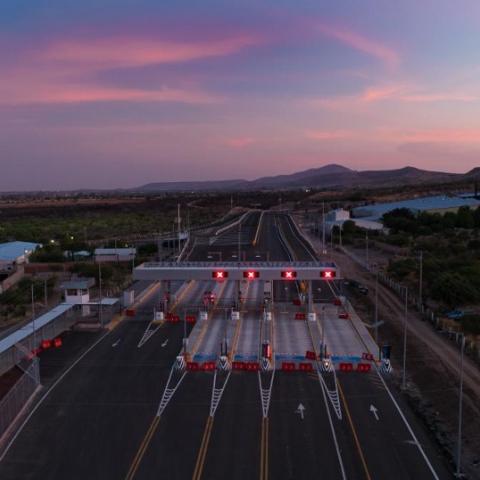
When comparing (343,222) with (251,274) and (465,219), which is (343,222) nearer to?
(465,219)

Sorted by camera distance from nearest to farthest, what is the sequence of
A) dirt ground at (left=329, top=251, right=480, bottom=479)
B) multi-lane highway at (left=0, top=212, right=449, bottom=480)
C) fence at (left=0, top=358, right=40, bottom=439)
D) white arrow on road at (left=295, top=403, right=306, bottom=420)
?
1. multi-lane highway at (left=0, top=212, right=449, bottom=480)
2. dirt ground at (left=329, top=251, right=480, bottom=479)
3. fence at (left=0, top=358, right=40, bottom=439)
4. white arrow on road at (left=295, top=403, right=306, bottom=420)

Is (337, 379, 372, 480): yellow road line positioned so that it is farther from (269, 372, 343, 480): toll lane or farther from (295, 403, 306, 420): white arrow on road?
(295, 403, 306, 420): white arrow on road

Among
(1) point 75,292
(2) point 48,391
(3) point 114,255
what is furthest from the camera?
(3) point 114,255

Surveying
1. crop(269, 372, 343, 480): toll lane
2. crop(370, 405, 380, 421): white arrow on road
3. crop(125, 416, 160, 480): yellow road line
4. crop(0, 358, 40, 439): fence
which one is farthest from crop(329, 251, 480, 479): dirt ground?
crop(0, 358, 40, 439): fence

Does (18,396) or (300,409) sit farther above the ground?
(18,396)

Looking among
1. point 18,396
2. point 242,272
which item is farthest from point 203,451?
point 242,272

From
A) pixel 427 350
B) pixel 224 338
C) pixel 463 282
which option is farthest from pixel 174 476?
pixel 463 282

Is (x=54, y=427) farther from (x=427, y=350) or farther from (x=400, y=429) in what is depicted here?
(x=427, y=350)
